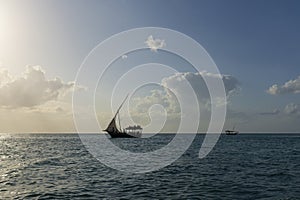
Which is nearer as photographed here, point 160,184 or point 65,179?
point 160,184

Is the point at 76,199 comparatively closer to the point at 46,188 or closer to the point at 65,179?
the point at 46,188

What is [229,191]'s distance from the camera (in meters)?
32.1

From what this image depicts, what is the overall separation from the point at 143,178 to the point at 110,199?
1242cm

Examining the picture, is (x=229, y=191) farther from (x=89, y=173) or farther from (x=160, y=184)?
(x=89, y=173)

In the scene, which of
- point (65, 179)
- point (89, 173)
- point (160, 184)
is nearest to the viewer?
point (160, 184)

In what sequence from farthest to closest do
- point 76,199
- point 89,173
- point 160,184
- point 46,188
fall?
point 89,173 → point 160,184 → point 46,188 → point 76,199

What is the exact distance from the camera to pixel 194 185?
35.4 meters

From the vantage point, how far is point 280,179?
3984cm

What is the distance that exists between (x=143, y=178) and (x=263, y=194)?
1490 centimetres

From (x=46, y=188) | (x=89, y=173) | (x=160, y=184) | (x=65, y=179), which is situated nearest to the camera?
(x=46, y=188)

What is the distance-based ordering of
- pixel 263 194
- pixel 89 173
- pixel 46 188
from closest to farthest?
pixel 263 194 → pixel 46 188 → pixel 89 173

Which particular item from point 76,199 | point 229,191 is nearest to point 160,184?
point 229,191

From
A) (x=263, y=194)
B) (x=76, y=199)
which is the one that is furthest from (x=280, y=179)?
(x=76, y=199)

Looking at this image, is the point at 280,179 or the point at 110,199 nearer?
the point at 110,199
